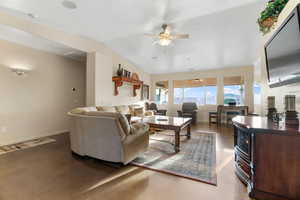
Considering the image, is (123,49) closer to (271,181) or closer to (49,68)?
(49,68)

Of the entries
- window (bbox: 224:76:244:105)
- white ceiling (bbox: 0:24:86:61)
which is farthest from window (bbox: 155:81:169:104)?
white ceiling (bbox: 0:24:86:61)

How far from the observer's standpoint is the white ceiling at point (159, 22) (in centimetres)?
263

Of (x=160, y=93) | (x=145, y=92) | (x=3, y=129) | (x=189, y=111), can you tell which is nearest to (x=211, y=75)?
(x=189, y=111)

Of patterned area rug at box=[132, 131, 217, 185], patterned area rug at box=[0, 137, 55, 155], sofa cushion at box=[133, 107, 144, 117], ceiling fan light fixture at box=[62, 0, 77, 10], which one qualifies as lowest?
patterned area rug at box=[132, 131, 217, 185]

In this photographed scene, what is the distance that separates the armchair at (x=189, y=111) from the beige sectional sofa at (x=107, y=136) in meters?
4.19

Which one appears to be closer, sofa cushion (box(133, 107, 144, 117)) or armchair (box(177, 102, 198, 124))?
sofa cushion (box(133, 107, 144, 117))

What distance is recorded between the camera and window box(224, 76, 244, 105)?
6.34m

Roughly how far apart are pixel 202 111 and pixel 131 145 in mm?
5559

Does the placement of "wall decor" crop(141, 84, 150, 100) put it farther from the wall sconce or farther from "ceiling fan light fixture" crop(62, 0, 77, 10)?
"ceiling fan light fixture" crop(62, 0, 77, 10)

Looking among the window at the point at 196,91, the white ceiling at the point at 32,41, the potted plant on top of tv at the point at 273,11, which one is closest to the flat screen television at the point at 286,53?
the potted plant on top of tv at the point at 273,11

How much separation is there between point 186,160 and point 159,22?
3.07 m

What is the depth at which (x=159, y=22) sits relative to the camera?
329 centimetres

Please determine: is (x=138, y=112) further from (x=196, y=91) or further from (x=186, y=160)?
(x=196, y=91)

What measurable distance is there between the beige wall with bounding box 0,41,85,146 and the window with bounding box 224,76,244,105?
6426 mm
